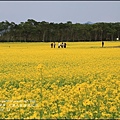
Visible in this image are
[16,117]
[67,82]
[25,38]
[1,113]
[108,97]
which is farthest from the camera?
[25,38]

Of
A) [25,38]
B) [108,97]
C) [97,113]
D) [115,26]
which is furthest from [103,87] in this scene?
[115,26]

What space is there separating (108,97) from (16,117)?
2.87 metres

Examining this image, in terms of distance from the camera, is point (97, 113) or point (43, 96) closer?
point (97, 113)

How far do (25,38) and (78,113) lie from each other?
356ft

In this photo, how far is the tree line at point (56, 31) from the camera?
116m

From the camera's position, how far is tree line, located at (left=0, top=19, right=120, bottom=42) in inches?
4574

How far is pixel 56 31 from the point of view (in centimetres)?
12131

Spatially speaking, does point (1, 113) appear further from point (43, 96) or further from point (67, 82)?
point (67, 82)

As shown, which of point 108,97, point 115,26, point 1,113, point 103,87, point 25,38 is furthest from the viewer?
point 115,26

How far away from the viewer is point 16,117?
7105 millimetres

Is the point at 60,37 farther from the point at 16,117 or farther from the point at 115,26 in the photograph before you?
the point at 16,117

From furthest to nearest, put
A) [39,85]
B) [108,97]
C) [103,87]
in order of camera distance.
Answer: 1. [39,85]
2. [103,87]
3. [108,97]

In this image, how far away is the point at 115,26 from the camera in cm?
12356

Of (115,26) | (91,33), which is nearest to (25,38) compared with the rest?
(91,33)
